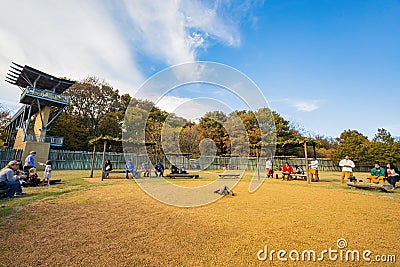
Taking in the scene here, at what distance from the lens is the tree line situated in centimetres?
2592

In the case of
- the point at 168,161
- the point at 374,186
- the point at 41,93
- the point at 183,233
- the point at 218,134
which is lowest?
the point at 183,233

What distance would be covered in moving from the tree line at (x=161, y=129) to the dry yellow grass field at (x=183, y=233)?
1662cm

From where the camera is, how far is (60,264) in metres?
2.56

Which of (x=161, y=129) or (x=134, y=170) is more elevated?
(x=161, y=129)

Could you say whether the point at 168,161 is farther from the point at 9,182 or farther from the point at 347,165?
the point at 9,182

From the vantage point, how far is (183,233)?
373 centimetres

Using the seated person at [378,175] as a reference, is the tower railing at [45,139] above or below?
above

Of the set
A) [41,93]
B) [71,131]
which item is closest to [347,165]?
[41,93]

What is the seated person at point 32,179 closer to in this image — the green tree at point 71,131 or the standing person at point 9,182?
the standing person at point 9,182

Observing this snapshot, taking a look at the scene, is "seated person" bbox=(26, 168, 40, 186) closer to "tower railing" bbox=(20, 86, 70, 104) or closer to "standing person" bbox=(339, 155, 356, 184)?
"standing person" bbox=(339, 155, 356, 184)

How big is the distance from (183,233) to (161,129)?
24.7 m

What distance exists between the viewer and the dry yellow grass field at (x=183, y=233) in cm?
277

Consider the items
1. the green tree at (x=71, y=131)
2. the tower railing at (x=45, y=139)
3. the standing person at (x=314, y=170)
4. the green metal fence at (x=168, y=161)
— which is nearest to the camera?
the standing person at (x=314, y=170)

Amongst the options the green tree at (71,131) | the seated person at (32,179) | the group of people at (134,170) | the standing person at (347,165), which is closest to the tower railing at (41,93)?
the green tree at (71,131)
